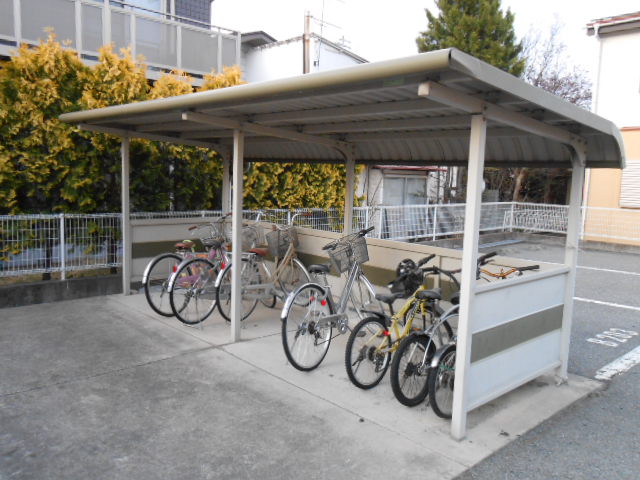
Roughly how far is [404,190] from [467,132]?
11.1 meters

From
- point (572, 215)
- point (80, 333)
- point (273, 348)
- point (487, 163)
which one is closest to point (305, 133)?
point (487, 163)

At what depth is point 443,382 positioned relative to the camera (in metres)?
3.50

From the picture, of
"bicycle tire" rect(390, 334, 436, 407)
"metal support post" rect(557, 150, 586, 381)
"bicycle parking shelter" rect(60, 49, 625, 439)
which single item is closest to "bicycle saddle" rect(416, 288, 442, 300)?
"bicycle tire" rect(390, 334, 436, 407)

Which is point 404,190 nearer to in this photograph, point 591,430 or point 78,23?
point 78,23

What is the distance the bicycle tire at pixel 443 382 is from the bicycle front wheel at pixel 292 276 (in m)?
2.23

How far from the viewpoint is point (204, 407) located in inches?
138

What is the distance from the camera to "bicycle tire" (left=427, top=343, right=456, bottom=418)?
3.31 metres

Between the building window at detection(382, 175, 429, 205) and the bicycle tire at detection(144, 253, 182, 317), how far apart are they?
920 centimetres

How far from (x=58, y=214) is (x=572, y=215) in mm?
5609

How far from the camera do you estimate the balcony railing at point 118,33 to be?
8461 millimetres

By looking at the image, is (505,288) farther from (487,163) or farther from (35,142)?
(35,142)

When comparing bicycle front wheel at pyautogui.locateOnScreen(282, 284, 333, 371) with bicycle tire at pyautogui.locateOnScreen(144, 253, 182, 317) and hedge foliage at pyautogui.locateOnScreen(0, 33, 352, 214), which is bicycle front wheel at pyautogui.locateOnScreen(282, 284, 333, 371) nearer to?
bicycle tire at pyautogui.locateOnScreen(144, 253, 182, 317)

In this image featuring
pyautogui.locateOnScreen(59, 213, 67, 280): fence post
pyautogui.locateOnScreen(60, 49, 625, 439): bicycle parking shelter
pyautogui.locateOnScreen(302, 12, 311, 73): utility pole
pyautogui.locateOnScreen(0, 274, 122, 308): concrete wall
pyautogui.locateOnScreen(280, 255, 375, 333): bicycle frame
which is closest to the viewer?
pyautogui.locateOnScreen(60, 49, 625, 439): bicycle parking shelter

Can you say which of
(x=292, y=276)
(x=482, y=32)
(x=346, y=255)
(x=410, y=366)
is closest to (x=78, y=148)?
(x=292, y=276)
